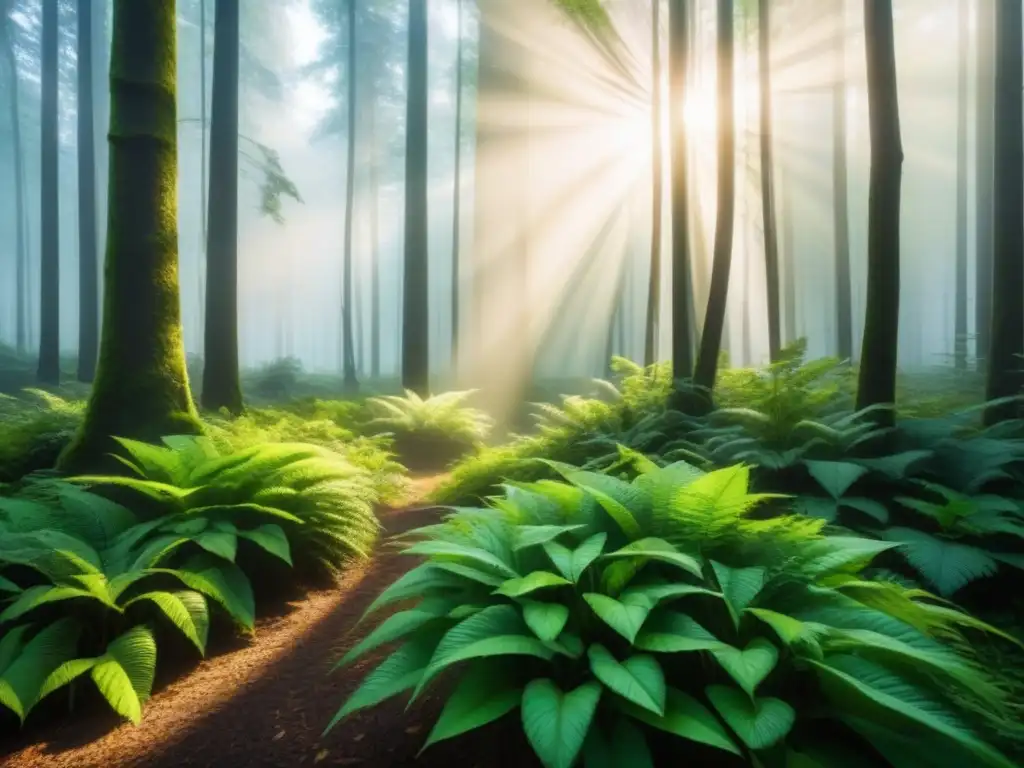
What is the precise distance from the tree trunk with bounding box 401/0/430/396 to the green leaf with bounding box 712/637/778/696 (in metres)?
11.5

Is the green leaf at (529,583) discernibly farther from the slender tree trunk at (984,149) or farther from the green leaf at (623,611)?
the slender tree trunk at (984,149)

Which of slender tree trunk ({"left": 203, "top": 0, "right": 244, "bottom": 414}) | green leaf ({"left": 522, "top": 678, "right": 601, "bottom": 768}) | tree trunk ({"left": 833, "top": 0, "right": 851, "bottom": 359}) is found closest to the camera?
green leaf ({"left": 522, "top": 678, "right": 601, "bottom": 768})

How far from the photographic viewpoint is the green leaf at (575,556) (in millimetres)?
2266

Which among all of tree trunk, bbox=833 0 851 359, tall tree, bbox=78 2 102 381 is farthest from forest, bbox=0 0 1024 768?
tall tree, bbox=78 2 102 381

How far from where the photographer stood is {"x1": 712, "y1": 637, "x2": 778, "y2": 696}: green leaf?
181 centimetres

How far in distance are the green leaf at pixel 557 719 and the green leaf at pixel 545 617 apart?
17cm

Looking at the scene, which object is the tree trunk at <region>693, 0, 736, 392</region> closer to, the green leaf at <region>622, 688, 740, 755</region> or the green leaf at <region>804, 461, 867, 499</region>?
the green leaf at <region>804, 461, 867, 499</region>

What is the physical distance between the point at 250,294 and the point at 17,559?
60.2 metres

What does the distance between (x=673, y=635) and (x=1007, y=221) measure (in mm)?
7347

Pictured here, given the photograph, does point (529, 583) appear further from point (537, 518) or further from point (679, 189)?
point (679, 189)

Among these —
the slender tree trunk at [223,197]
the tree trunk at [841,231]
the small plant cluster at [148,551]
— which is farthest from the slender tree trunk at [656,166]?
the small plant cluster at [148,551]

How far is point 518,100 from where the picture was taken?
46.6ft

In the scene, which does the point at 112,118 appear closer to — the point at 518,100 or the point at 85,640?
the point at 85,640

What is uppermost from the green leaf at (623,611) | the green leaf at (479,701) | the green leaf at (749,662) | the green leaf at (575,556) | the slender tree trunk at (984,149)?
the slender tree trunk at (984,149)
